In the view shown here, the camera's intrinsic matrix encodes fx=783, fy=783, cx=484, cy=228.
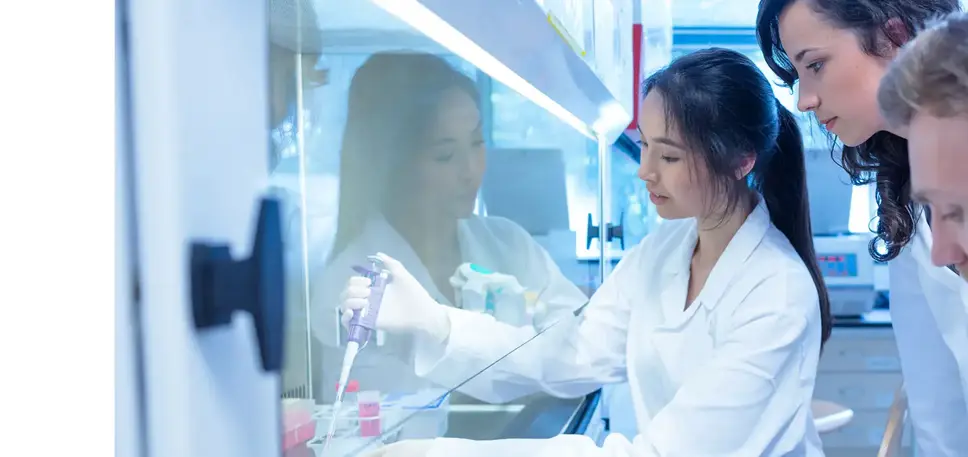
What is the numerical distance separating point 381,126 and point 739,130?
93cm

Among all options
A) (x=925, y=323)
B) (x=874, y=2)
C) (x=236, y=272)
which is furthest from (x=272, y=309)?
(x=925, y=323)

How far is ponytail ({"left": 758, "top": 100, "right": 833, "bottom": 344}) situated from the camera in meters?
1.59

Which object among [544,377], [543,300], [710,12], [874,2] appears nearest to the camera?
[874,2]

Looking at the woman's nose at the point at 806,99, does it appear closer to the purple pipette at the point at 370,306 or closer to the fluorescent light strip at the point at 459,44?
the fluorescent light strip at the point at 459,44

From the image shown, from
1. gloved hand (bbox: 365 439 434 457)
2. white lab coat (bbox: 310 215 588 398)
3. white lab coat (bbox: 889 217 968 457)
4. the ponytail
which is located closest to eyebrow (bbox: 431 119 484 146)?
white lab coat (bbox: 310 215 588 398)

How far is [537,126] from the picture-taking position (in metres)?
1.45

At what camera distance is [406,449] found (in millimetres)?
896

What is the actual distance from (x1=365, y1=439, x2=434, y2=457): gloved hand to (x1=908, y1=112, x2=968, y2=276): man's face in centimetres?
63

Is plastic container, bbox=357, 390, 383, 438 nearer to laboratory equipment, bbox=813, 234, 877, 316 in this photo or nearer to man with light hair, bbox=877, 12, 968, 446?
man with light hair, bbox=877, 12, 968, 446

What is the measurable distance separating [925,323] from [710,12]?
2.81m

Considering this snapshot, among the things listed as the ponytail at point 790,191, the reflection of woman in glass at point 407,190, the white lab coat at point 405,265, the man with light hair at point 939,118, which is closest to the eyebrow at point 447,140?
the reflection of woman in glass at point 407,190

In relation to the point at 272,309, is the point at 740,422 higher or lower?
lower
